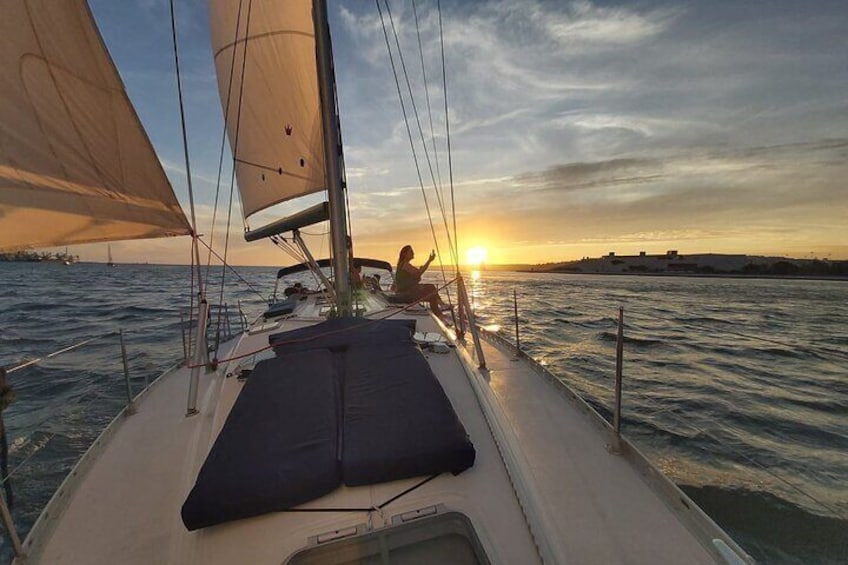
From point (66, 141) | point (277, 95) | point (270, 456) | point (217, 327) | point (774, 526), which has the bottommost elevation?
point (774, 526)

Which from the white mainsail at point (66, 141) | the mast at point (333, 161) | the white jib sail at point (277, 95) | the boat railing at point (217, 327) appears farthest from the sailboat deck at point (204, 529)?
the white jib sail at point (277, 95)

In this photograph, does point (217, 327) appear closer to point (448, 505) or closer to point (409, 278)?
point (409, 278)

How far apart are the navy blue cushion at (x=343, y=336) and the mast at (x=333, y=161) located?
89 centimetres

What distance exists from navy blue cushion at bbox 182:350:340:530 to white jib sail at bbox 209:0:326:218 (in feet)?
14.6

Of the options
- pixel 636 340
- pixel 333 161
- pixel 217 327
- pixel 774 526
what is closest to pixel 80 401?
pixel 217 327

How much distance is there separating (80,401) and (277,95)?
6.00 m

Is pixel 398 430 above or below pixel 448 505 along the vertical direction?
above

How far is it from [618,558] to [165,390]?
4249mm

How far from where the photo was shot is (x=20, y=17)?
78.0 inches

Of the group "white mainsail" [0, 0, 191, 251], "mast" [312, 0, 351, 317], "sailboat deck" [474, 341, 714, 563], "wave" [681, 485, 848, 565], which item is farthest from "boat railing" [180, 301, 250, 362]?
"wave" [681, 485, 848, 565]

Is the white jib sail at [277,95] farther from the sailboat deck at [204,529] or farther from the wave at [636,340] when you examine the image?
the wave at [636,340]

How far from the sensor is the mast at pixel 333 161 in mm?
4609

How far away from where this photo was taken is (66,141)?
2.16 meters

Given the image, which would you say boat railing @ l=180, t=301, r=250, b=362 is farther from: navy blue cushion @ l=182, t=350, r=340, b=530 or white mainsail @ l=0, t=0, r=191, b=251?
navy blue cushion @ l=182, t=350, r=340, b=530
